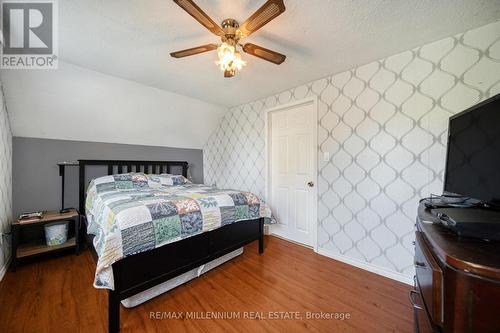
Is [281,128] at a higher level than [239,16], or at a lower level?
lower

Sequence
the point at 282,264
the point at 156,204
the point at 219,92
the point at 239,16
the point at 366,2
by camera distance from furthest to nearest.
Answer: the point at 219,92 < the point at 282,264 < the point at 156,204 < the point at 239,16 < the point at 366,2

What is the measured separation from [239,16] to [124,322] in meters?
2.44

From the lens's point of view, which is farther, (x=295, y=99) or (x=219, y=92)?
(x=219, y=92)

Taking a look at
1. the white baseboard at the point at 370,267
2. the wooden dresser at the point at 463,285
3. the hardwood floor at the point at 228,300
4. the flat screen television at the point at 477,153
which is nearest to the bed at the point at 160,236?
the hardwood floor at the point at 228,300

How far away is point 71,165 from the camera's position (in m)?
2.83

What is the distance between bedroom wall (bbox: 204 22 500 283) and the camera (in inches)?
66.0

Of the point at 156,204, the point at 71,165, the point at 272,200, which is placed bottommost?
the point at 272,200

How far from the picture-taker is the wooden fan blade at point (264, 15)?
1070 millimetres

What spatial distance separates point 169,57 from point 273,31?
113 centimetres

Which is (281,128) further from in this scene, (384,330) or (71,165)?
(71,165)

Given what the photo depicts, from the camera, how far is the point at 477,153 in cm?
104

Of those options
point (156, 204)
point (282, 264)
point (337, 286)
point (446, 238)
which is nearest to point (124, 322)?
point (156, 204)

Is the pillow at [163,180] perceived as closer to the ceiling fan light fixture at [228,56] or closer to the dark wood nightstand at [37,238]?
the dark wood nightstand at [37,238]

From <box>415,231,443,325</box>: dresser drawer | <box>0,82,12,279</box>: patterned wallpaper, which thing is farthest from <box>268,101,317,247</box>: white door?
<box>0,82,12,279</box>: patterned wallpaper
